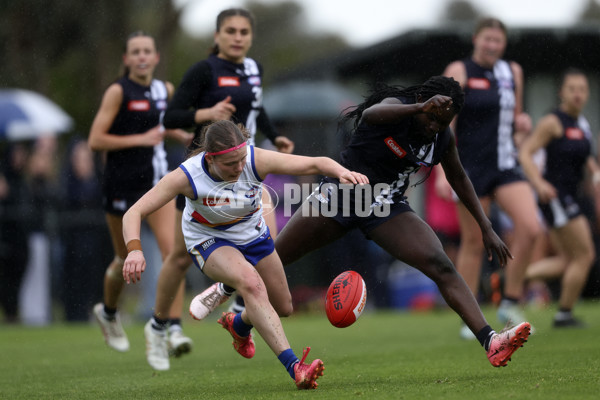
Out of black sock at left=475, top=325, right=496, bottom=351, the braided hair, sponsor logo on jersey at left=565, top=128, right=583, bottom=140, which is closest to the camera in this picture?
black sock at left=475, top=325, right=496, bottom=351

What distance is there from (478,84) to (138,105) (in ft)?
10.3

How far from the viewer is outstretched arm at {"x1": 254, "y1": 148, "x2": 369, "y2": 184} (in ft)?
18.4

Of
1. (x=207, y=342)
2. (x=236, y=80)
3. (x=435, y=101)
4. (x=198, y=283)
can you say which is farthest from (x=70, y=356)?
(x=198, y=283)

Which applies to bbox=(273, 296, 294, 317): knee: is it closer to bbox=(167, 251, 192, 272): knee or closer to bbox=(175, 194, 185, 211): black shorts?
bbox=(167, 251, 192, 272): knee

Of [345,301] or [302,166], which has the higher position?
[302,166]

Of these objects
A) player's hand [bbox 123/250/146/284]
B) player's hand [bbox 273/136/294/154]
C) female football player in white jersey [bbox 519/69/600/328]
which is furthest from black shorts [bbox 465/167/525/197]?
player's hand [bbox 123/250/146/284]

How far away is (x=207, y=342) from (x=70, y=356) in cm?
174

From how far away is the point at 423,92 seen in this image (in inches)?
253

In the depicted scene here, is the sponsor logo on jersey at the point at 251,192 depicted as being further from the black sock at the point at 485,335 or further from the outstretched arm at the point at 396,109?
the black sock at the point at 485,335

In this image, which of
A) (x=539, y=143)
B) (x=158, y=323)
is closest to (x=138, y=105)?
(x=158, y=323)

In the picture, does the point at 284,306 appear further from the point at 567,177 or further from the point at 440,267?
the point at 567,177

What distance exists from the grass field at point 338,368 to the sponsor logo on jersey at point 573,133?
1.96 m

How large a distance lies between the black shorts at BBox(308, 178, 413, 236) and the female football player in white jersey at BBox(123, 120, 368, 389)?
0.53 meters

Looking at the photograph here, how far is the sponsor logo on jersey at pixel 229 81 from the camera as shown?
26.0ft
